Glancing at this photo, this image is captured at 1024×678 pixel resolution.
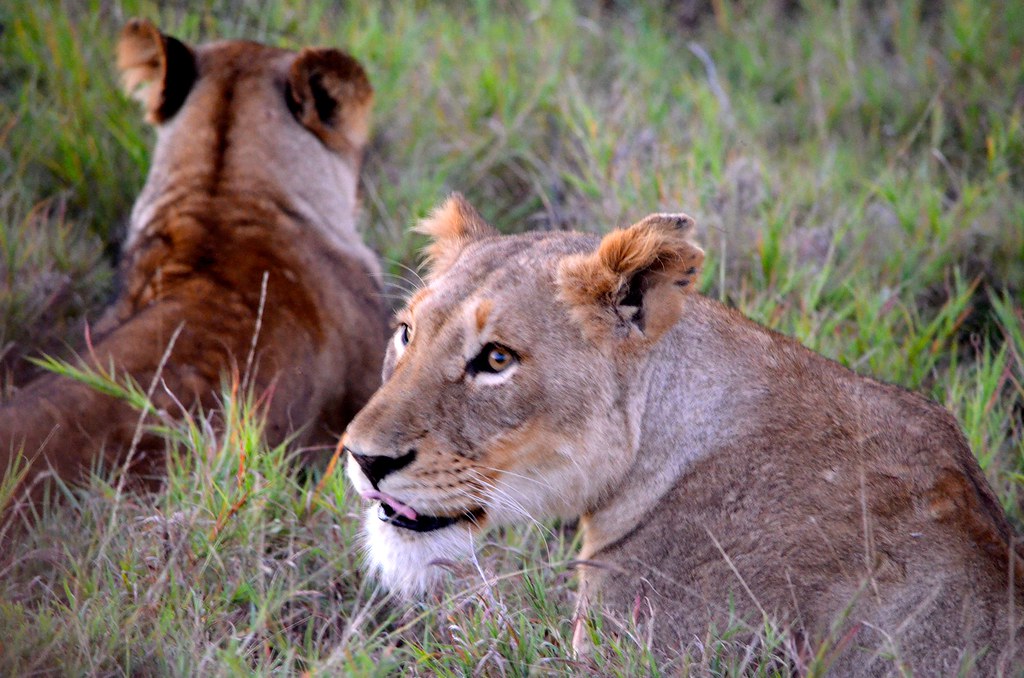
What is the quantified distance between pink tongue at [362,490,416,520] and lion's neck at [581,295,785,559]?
0.44 m

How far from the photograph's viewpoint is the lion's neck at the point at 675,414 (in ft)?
8.86

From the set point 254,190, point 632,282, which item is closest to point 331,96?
point 254,190

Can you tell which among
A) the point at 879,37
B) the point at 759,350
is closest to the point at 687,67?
the point at 879,37

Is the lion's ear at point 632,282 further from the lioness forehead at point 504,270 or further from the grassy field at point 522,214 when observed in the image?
the grassy field at point 522,214

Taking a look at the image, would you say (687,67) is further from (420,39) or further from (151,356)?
(151,356)

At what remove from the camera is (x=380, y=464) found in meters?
2.54

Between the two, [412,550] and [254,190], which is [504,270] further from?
[254,190]

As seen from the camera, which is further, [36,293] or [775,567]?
[36,293]

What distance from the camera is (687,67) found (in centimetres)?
672

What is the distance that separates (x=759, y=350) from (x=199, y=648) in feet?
4.90

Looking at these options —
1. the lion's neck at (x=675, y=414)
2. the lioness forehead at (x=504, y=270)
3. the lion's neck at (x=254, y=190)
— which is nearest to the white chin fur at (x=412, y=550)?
the lion's neck at (x=675, y=414)

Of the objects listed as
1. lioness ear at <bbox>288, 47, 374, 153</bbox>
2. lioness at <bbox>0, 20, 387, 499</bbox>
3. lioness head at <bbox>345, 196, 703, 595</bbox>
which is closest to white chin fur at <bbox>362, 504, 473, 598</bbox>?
lioness head at <bbox>345, 196, 703, 595</bbox>

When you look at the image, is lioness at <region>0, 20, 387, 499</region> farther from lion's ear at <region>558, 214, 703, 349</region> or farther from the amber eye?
lion's ear at <region>558, 214, 703, 349</region>

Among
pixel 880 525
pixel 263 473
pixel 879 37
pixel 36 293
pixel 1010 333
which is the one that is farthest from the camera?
pixel 879 37
